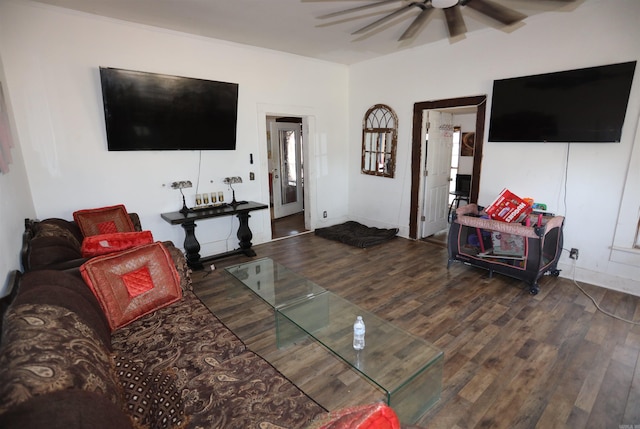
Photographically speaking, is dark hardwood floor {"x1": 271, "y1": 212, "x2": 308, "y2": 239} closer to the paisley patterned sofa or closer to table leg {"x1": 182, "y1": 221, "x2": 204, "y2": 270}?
table leg {"x1": 182, "y1": 221, "x2": 204, "y2": 270}

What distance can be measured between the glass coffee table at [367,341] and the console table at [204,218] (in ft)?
3.97

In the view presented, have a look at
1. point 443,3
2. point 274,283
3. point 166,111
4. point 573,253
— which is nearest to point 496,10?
point 443,3

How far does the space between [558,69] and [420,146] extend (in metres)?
1.81

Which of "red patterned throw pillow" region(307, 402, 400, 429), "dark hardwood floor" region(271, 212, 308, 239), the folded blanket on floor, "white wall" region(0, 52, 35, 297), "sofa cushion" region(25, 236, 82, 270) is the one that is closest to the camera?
"red patterned throw pillow" region(307, 402, 400, 429)

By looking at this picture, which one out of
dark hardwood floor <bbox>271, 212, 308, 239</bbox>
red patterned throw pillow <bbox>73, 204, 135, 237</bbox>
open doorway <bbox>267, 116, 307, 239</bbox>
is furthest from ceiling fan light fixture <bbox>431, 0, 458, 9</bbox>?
open doorway <bbox>267, 116, 307, 239</bbox>

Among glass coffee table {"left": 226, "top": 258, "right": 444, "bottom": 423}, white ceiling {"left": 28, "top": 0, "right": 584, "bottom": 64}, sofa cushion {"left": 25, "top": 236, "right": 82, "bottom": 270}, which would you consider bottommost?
glass coffee table {"left": 226, "top": 258, "right": 444, "bottom": 423}

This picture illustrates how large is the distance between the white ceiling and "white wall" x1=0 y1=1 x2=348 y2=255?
22 cm

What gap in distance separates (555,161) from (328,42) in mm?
Answer: 3112

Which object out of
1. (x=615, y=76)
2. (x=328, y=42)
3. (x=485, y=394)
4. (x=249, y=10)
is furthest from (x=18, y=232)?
(x=615, y=76)

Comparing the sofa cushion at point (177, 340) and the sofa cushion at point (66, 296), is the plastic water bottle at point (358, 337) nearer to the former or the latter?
the sofa cushion at point (177, 340)

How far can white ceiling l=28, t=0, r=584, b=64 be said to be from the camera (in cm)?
304

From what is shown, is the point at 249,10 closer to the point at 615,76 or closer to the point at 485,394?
the point at 615,76

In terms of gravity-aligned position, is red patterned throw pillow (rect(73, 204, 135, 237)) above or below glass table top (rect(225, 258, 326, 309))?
above

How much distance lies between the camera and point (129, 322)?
6.39 feet
